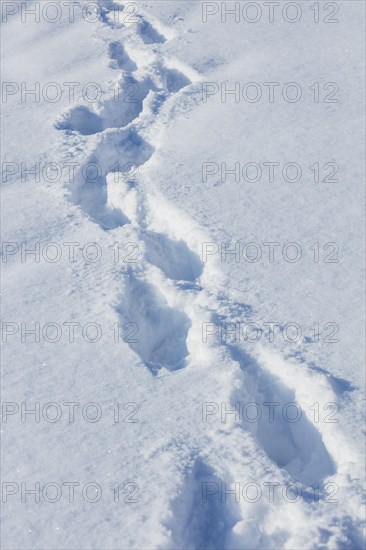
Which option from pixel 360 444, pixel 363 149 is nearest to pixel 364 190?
pixel 363 149

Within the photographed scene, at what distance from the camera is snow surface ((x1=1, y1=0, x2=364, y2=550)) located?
1.82 m

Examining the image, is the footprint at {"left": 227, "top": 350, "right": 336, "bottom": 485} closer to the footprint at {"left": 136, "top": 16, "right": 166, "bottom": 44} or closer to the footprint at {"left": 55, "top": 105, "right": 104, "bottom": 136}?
the footprint at {"left": 55, "top": 105, "right": 104, "bottom": 136}

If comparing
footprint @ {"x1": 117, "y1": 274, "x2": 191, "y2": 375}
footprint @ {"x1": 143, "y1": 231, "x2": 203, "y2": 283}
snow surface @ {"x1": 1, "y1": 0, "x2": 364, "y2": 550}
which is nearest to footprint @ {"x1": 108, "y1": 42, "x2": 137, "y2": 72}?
snow surface @ {"x1": 1, "y1": 0, "x2": 364, "y2": 550}

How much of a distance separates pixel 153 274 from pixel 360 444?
913 millimetres

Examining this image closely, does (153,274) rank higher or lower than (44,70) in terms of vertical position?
lower

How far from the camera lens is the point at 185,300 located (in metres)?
2.32

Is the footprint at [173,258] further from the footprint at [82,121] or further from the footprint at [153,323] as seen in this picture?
the footprint at [82,121]

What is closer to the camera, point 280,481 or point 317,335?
point 280,481

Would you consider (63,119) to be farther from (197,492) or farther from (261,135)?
(197,492)

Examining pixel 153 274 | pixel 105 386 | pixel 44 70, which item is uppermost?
pixel 44 70

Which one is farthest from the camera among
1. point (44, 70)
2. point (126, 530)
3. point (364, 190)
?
point (44, 70)

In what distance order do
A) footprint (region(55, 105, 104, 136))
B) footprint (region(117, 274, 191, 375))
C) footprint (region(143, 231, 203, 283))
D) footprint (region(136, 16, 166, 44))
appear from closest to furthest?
footprint (region(117, 274, 191, 375)) → footprint (region(143, 231, 203, 283)) → footprint (region(55, 105, 104, 136)) → footprint (region(136, 16, 166, 44))

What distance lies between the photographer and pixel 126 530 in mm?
1763

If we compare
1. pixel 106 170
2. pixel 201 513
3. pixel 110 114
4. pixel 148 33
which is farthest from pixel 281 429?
pixel 148 33
